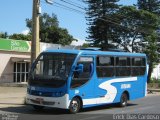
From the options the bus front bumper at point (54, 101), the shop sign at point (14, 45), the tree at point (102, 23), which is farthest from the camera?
the tree at point (102, 23)

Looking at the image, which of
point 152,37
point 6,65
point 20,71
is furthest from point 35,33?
point 152,37

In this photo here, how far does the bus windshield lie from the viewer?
17.7m

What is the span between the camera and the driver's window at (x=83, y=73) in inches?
711

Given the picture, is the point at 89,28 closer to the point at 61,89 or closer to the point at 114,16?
the point at 114,16

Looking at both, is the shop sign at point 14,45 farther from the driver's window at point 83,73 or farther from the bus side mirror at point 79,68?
the bus side mirror at point 79,68

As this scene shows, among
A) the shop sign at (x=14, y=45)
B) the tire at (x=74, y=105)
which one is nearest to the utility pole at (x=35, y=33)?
the tire at (x=74, y=105)

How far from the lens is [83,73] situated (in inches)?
736

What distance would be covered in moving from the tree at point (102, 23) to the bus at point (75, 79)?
114 feet

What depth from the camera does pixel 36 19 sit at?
22.1 m

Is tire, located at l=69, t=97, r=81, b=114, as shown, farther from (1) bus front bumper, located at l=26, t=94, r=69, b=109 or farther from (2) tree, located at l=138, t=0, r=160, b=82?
(2) tree, located at l=138, t=0, r=160, b=82

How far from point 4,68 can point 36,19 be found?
2176 cm

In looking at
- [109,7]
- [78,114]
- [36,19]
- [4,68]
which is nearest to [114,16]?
[109,7]

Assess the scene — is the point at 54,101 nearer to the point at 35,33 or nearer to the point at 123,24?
the point at 35,33

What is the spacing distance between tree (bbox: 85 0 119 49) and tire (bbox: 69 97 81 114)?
123 ft
